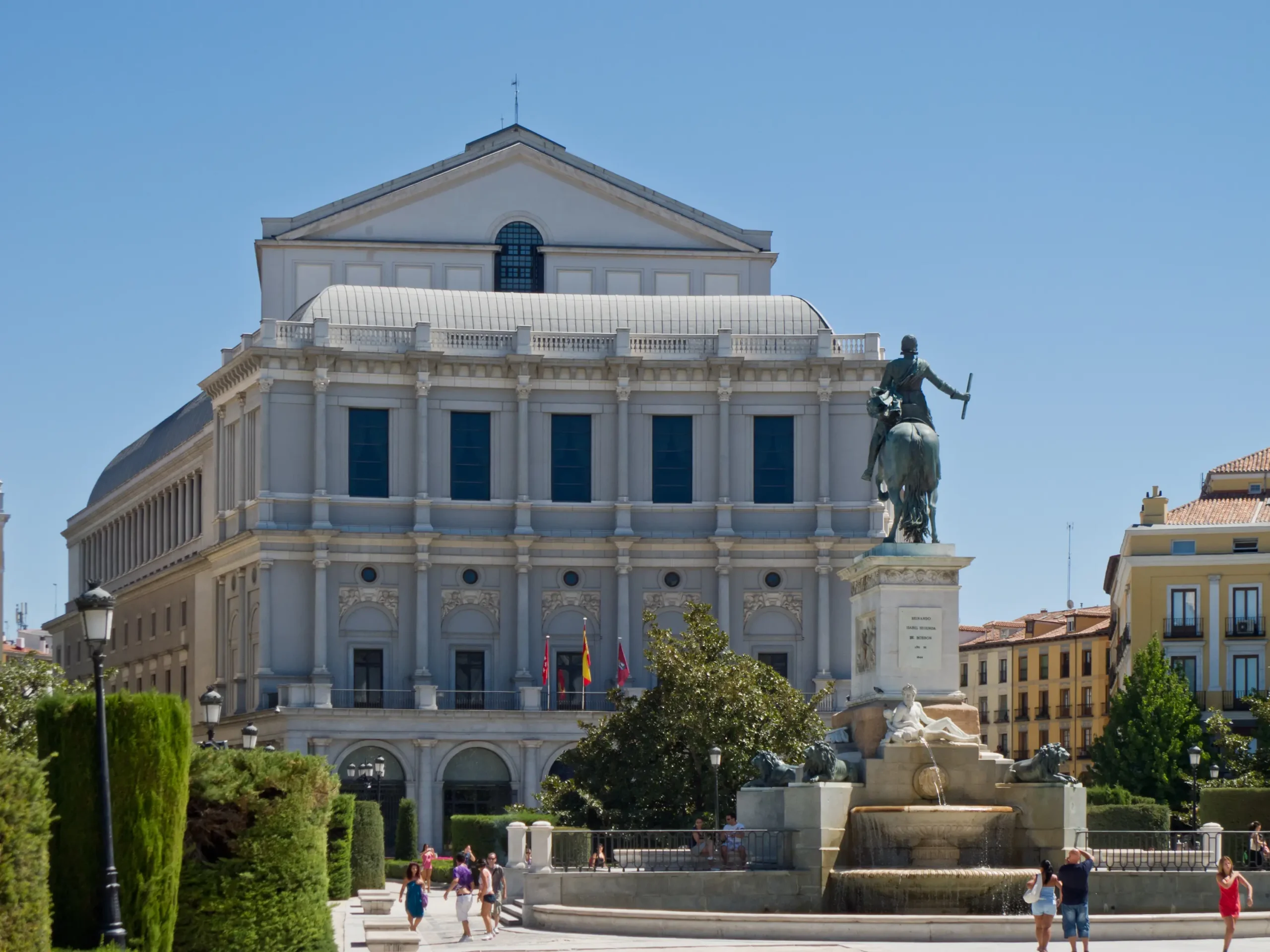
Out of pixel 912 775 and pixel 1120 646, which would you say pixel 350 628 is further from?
pixel 912 775

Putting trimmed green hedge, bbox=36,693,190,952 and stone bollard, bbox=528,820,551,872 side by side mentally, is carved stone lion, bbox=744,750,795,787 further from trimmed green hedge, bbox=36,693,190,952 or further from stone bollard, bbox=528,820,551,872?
trimmed green hedge, bbox=36,693,190,952

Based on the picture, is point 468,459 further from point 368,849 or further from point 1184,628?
point 368,849

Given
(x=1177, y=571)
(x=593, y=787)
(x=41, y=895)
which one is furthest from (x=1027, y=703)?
(x=41, y=895)

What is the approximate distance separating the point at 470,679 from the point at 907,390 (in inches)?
2242

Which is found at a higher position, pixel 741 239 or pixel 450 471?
pixel 741 239

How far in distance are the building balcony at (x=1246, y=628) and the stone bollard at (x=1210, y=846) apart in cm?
5817

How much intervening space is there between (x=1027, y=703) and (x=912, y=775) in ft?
321

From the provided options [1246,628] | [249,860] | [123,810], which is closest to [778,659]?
[1246,628]

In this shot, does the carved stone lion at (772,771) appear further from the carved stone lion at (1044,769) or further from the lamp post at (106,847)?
the lamp post at (106,847)

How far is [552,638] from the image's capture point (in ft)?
319

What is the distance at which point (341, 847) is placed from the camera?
189 ft

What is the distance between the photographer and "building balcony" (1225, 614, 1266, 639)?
99000 mm

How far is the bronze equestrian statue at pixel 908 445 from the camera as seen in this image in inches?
1593

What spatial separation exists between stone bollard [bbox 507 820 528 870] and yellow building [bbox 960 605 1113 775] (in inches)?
2904
